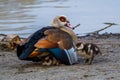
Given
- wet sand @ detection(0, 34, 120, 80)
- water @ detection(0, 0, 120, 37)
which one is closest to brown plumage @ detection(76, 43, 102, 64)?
wet sand @ detection(0, 34, 120, 80)

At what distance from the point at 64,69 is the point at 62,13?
8.42m

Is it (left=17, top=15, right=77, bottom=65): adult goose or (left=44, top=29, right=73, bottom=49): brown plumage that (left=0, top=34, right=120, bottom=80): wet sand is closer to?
(left=17, top=15, right=77, bottom=65): adult goose

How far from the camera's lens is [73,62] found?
8266 mm

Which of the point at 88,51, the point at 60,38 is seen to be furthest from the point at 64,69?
the point at 88,51

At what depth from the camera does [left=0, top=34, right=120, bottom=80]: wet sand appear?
7035 mm

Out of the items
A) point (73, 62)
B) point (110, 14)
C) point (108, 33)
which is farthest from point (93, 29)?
point (73, 62)

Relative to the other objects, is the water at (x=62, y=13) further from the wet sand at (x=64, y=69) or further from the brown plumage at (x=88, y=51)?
the brown plumage at (x=88, y=51)

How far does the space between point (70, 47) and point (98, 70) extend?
849 millimetres

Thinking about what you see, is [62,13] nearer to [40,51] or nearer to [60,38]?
[60,38]

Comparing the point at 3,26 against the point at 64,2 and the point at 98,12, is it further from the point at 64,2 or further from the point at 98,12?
the point at 64,2

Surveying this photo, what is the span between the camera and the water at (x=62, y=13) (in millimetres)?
13648

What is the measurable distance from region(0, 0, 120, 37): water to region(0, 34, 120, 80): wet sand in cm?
367

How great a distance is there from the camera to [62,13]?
16109mm

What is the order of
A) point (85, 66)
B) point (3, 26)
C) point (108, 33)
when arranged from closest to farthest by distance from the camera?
point (85, 66) < point (108, 33) < point (3, 26)
